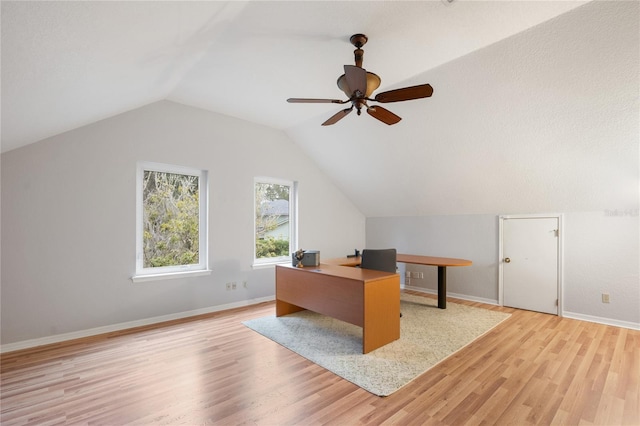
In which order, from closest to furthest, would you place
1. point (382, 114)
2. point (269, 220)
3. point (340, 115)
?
1. point (382, 114)
2. point (340, 115)
3. point (269, 220)

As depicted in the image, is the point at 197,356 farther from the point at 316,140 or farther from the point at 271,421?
the point at 316,140

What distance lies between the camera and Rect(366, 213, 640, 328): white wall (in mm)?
3719

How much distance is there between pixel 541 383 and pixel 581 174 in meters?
2.71

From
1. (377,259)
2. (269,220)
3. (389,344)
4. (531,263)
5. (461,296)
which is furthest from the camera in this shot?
(269,220)

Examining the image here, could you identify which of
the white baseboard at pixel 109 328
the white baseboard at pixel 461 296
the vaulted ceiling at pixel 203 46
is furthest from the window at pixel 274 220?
the white baseboard at pixel 461 296

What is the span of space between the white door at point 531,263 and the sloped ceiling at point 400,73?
1.05ft

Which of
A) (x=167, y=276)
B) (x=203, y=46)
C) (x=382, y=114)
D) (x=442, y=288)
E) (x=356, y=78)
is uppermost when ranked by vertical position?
(x=203, y=46)

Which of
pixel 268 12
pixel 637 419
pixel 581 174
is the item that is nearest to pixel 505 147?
pixel 581 174

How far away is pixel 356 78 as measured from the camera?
2.36 metres

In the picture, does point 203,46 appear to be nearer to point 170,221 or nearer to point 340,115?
point 340,115

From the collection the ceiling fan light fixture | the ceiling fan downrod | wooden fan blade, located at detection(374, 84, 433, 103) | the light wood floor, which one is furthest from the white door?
the ceiling fan downrod

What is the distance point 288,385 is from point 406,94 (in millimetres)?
2615

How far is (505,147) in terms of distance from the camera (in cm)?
381

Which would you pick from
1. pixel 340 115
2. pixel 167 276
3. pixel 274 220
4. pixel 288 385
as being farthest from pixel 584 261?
pixel 167 276
